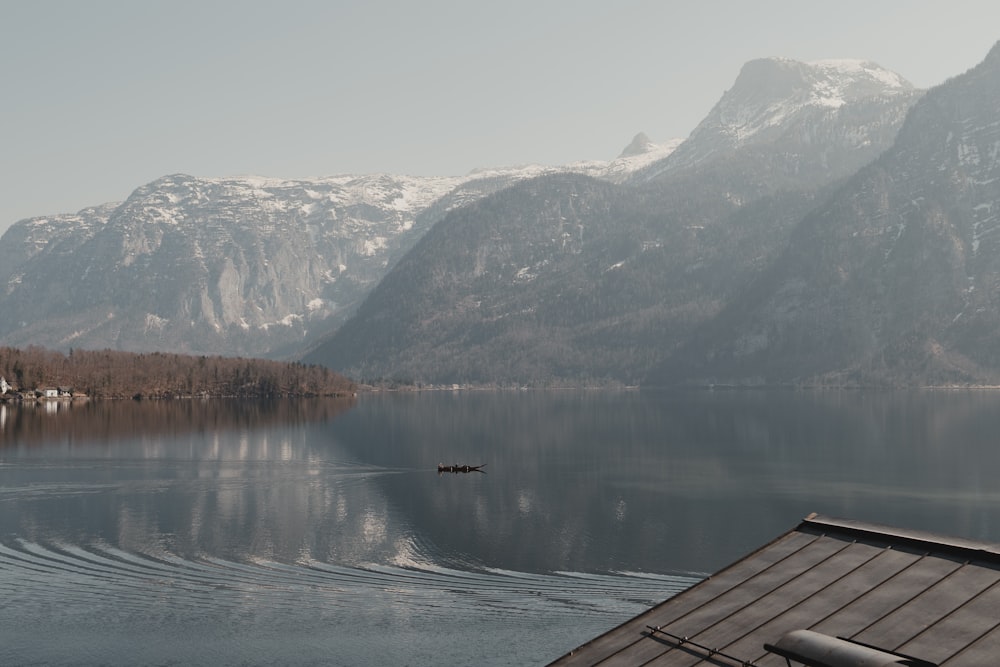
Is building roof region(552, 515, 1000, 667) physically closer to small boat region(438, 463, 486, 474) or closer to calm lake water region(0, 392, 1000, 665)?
calm lake water region(0, 392, 1000, 665)

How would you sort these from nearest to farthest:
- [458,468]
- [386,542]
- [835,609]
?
[835,609]
[386,542]
[458,468]

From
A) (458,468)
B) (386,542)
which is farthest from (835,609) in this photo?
(458,468)

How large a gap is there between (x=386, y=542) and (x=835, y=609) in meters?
72.7

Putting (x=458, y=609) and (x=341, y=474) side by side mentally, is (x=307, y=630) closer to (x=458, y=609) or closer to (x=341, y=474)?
(x=458, y=609)

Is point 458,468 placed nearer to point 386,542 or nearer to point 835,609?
point 386,542

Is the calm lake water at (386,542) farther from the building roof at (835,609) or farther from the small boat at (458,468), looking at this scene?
the building roof at (835,609)

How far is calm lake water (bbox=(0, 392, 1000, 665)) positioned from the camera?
6775 cm

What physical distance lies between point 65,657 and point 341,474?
100m

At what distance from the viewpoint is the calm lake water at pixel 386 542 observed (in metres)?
67.8

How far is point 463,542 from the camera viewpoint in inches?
3996

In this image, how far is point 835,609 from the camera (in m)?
33.8

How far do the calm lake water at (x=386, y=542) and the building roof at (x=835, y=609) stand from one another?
27989 mm

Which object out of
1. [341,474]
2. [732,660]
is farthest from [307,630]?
[341,474]

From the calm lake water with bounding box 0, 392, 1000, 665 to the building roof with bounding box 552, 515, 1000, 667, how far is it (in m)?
28.0
